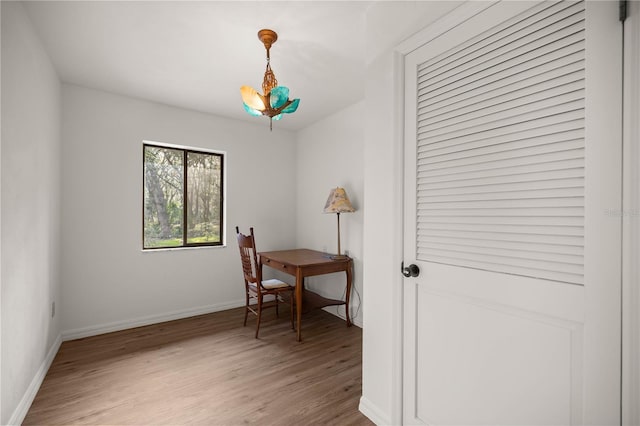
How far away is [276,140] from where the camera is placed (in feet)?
14.4

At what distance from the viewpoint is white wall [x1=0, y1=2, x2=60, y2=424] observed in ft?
5.50

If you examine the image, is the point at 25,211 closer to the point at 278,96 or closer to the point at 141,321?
the point at 278,96

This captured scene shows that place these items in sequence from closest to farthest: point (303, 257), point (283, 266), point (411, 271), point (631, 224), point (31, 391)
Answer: point (631, 224) → point (411, 271) → point (31, 391) → point (283, 266) → point (303, 257)

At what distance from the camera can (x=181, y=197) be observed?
3.78 m

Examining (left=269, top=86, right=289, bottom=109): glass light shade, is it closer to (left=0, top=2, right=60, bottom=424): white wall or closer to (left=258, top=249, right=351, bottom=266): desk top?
(left=0, top=2, right=60, bottom=424): white wall

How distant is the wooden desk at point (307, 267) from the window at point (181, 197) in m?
0.85

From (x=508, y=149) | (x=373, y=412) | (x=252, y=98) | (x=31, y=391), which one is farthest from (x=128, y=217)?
(x=508, y=149)

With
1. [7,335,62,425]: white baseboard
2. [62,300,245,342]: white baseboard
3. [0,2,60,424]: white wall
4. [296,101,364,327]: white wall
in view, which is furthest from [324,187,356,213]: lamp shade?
[7,335,62,425]: white baseboard

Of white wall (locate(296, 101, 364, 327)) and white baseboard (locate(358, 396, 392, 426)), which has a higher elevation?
white wall (locate(296, 101, 364, 327))

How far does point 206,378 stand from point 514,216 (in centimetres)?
231

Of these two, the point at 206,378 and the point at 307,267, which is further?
the point at 307,267

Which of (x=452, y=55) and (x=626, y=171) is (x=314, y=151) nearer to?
(x=452, y=55)

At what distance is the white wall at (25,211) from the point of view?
168 cm

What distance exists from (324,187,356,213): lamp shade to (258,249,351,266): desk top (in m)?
0.53
